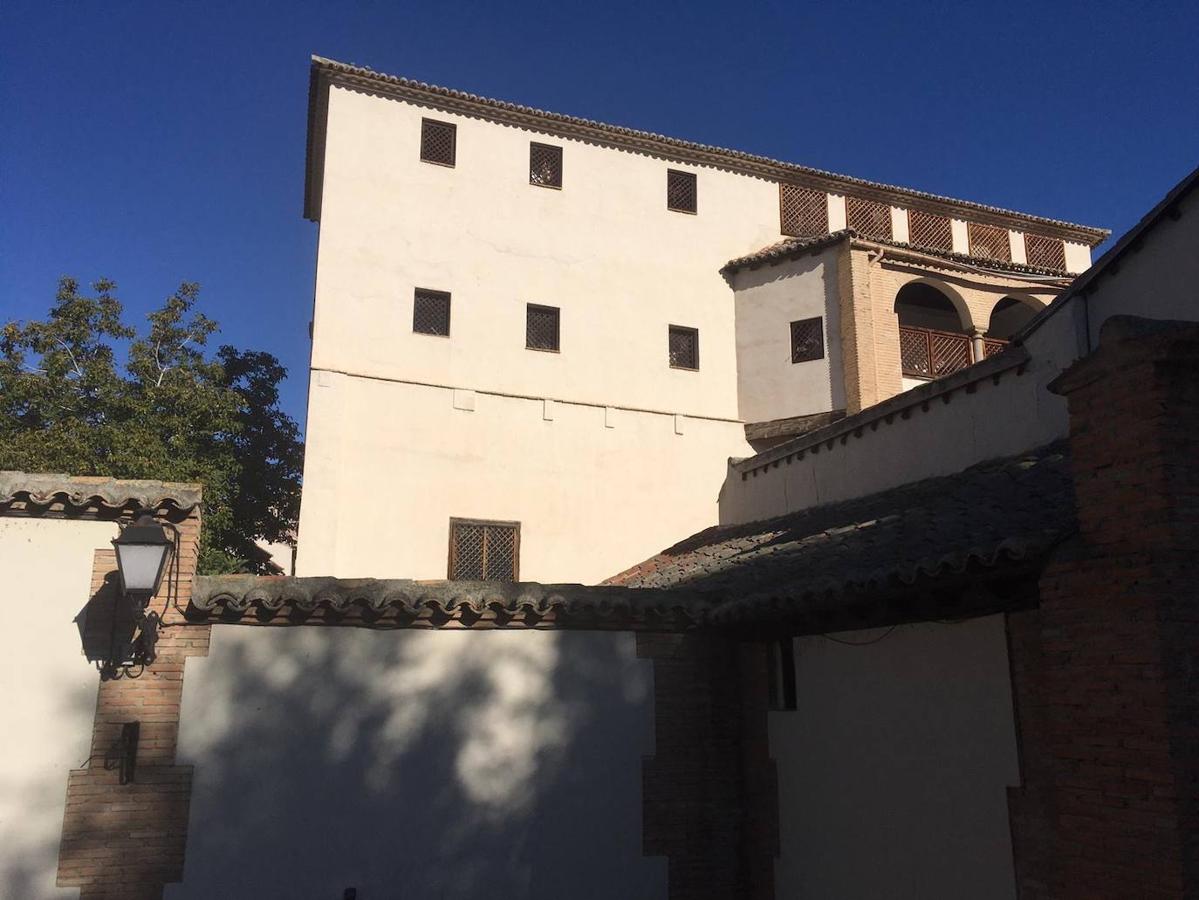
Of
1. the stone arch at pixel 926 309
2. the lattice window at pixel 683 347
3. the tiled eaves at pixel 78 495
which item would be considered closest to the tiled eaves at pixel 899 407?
the lattice window at pixel 683 347

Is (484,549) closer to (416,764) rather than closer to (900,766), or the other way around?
(416,764)

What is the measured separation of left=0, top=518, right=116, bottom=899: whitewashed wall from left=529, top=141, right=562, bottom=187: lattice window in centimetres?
998

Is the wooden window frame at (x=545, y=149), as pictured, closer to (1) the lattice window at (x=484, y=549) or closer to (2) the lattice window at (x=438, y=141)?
(2) the lattice window at (x=438, y=141)

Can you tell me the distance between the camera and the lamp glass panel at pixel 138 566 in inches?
235

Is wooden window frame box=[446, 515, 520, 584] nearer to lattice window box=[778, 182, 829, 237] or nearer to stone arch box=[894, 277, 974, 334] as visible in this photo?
lattice window box=[778, 182, 829, 237]

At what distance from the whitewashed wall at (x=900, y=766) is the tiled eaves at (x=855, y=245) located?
8528mm

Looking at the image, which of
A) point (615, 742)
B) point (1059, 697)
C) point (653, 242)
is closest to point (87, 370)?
point (653, 242)

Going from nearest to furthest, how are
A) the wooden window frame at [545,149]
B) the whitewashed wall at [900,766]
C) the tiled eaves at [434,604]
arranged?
the whitewashed wall at [900,766] → the tiled eaves at [434,604] → the wooden window frame at [545,149]

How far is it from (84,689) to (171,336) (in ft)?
53.1

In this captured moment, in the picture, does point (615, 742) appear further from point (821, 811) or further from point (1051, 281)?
point (1051, 281)

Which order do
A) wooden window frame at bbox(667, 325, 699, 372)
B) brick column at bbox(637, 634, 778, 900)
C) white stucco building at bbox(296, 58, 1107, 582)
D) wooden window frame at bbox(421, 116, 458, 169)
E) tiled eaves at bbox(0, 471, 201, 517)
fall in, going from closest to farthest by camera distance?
tiled eaves at bbox(0, 471, 201, 517) → brick column at bbox(637, 634, 778, 900) → white stucco building at bbox(296, 58, 1107, 582) → wooden window frame at bbox(421, 116, 458, 169) → wooden window frame at bbox(667, 325, 699, 372)

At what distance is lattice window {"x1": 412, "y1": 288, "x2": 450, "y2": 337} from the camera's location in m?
13.7

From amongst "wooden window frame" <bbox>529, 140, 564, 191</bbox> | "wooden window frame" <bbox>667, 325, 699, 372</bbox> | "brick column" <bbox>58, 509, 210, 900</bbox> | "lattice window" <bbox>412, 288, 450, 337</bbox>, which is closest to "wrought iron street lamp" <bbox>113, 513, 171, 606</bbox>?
"brick column" <bbox>58, 509, 210, 900</bbox>

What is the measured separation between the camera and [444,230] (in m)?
14.1
